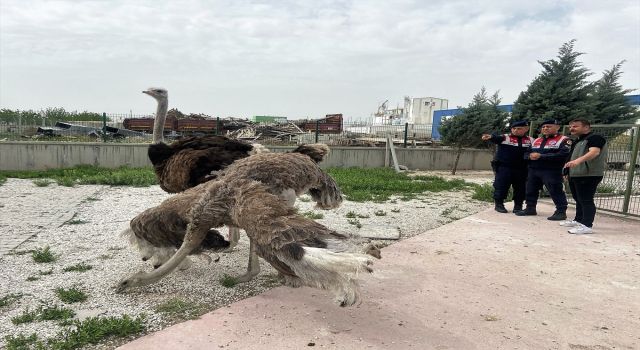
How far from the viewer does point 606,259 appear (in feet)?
14.5

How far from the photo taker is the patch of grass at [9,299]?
3.00 meters

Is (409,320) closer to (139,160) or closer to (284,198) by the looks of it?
(284,198)

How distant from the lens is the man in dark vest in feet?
17.4

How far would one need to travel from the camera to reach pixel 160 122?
492cm

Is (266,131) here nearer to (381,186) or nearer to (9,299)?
(381,186)

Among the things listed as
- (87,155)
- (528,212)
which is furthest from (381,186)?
(87,155)

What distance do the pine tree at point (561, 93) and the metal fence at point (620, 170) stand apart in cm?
477

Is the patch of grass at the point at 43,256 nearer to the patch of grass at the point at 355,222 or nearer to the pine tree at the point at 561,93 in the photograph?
the patch of grass at the point at 355,222

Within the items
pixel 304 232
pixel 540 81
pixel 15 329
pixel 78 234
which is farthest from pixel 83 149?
pixel 540 81

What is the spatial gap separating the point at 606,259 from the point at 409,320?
268cm

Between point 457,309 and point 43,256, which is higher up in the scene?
point 457,309

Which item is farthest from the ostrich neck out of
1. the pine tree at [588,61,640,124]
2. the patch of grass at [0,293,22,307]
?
the pine tree at [588,61,640,124]

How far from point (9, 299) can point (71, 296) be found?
40cm

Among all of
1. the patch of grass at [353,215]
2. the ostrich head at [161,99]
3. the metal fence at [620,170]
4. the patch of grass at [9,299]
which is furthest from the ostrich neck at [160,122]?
the metal fence at [620,170]
